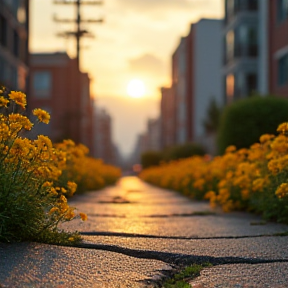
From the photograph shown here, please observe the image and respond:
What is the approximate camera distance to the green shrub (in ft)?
43.0

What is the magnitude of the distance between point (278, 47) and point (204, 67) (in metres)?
24.6

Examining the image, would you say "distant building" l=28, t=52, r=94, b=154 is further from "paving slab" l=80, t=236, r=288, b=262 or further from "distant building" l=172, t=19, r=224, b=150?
"paving slab" l=80, t=236, r=288, b=262

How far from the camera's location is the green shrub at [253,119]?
13102mm

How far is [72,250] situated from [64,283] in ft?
2.85

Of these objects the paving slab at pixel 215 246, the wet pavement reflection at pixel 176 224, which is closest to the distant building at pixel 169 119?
the wet pavement reflection at pixel 176 224

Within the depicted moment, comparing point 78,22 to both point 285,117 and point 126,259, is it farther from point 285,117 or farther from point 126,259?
point 126,259

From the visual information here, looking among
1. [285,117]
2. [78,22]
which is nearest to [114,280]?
[285,117]

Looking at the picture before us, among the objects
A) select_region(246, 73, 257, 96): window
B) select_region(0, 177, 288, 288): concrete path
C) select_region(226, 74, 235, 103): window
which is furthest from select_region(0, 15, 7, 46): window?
select_region(0, 177, 288, 288): concrete path

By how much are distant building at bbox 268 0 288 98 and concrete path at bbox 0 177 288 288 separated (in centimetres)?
1713

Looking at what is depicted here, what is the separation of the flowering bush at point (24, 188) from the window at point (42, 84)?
46.6 metres

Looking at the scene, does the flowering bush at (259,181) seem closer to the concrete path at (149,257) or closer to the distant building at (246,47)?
the concrete path at (149,257)

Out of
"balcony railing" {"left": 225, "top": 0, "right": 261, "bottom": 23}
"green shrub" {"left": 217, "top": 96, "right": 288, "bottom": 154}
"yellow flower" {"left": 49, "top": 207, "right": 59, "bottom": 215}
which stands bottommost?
"yellow flower" {"left": 49, "top": 207, "right": 59, "bottom": 215}

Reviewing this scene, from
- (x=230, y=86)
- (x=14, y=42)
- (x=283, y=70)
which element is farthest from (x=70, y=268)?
(x=14, y=42)

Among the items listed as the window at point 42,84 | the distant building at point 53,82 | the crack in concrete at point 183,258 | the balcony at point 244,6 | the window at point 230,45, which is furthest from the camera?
the window at point 42,84
